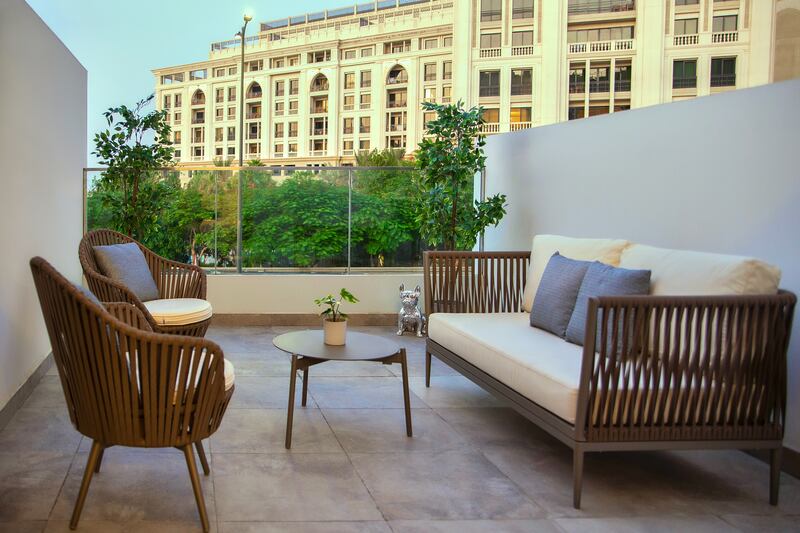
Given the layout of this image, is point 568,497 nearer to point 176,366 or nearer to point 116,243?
point 176,366

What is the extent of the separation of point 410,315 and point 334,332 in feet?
8.70

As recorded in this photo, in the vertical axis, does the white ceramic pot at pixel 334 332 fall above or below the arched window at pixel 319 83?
below

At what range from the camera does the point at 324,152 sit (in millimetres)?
58969

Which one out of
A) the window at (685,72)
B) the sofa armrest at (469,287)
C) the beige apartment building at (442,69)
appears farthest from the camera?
the window at (685,72)

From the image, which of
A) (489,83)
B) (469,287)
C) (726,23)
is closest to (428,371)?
(469,287)

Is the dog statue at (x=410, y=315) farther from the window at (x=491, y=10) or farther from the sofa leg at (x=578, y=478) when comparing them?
the window at (x=491, y=10)

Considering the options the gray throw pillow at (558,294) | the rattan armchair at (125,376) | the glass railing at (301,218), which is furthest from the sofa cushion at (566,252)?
the glass railing at (301,218)

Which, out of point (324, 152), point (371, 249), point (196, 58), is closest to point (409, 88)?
point (324, 152)

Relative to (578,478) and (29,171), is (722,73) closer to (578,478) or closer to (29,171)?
(29,171)

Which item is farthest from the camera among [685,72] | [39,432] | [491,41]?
[491,41]

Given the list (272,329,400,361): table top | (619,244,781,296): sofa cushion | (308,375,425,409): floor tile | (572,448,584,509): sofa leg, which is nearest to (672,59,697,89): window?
(308,375,425,409): floor tile

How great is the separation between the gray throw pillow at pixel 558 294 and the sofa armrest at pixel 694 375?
92 centimetres

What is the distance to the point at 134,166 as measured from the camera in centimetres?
605

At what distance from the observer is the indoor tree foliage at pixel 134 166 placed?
19.7ft
